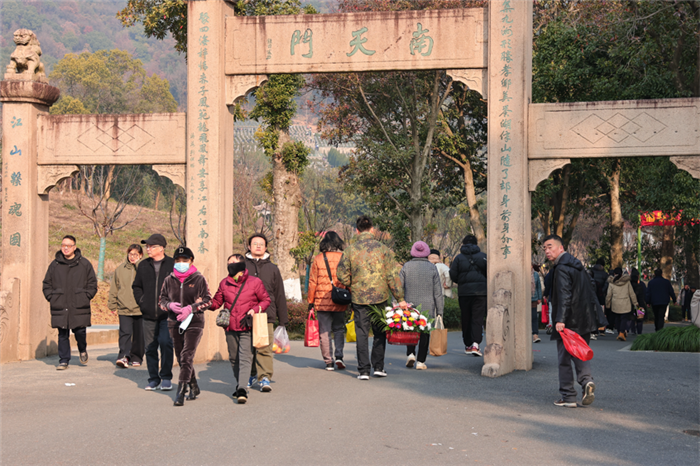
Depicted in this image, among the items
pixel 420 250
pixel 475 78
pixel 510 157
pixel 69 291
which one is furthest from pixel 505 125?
pixel 69 291

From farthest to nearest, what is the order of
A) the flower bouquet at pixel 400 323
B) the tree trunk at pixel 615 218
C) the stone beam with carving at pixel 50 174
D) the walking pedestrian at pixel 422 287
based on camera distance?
the tree trunk at pixel 615 218
the stone beam with carving at pixel 50 174
the walking pedestrian at pixel 422 287
the flower bouquet at pixel 400 323

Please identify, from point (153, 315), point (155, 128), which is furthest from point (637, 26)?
point (153, 315)

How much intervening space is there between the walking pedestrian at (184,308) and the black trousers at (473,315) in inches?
234

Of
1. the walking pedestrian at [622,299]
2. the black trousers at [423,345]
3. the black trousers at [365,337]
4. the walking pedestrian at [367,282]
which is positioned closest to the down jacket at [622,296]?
the walking pedestrian at [622,299]

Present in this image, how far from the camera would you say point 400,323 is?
998cm

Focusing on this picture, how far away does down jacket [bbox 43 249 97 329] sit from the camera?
11.0 metres

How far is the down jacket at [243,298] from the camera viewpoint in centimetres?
834

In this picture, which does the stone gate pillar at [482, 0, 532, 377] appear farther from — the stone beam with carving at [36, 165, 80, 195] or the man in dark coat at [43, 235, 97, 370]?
the stone beam with carving at [36, 165, 80, 195]

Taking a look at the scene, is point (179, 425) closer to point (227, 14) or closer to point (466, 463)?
point (466, 463)

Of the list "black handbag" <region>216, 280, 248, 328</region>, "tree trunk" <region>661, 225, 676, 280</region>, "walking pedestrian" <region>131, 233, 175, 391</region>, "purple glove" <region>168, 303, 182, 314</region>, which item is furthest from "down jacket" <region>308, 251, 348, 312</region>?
"tree trunk" <region>661, 225, 676, 280</region>

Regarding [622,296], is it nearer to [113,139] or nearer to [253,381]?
[253,381]

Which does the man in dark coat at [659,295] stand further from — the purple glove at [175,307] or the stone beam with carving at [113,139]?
the purple glove at [175,307]

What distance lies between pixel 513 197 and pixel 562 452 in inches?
233

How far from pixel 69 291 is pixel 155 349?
2664mm
